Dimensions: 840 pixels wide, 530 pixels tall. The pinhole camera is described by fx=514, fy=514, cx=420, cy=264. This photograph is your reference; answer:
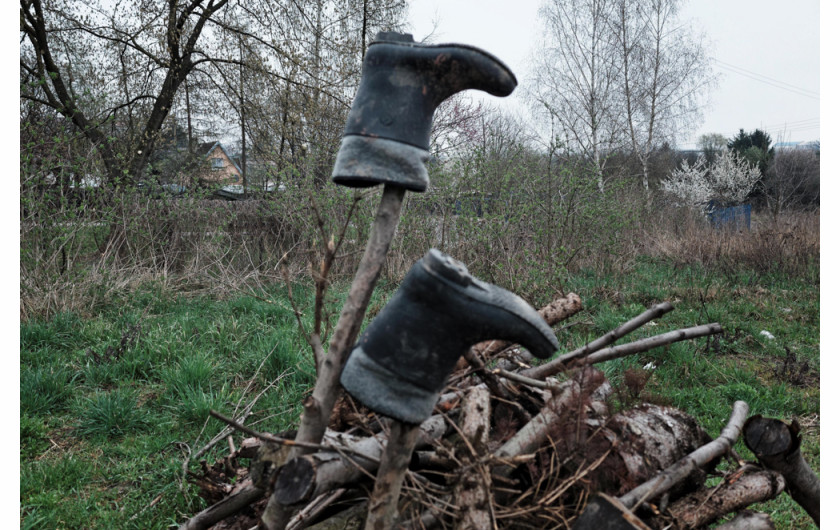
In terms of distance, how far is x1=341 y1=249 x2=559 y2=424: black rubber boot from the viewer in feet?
3.78

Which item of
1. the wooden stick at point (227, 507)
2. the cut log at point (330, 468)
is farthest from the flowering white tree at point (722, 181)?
the wooden stick at point (227, 507)

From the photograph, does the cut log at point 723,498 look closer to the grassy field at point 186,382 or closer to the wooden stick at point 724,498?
the wooden stick at point 724,498

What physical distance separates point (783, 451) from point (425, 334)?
1388mm

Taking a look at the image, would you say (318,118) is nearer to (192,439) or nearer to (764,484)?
(192,439)

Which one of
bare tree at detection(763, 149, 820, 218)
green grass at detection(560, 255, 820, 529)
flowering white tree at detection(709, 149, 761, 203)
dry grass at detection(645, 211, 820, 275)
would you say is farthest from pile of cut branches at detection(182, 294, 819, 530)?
flowering white tree at detection(709, 149, 761, 203)

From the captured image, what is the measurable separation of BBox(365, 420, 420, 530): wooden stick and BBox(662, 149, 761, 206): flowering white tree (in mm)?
25795

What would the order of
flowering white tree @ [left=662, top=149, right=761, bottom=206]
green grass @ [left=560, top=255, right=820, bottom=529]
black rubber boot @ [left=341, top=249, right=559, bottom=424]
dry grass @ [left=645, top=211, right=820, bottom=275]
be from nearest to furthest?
1. black rubber boot @ [left=341, top=249, right=559, bottom=424]
2. green grass @ [left=560, top=255, right=820, bottom=529]
3. dry grass @ [left=645, top=211, right=820, bottom=275]
4. flowering white tree @ [left=662, top=149, right=761, bottom=206]

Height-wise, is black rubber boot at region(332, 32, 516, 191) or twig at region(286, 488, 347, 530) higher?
black rubber boot at region(332, 32, 516, 191)

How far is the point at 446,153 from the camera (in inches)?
364

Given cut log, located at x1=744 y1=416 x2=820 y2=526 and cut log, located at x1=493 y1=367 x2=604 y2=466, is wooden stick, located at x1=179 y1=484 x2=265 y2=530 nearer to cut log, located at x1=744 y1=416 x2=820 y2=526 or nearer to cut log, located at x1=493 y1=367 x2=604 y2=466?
cut log, located at x1=493 y1=367 x2=604 y2=466

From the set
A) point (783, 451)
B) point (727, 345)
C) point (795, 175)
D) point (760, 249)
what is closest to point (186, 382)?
point (783, 451)

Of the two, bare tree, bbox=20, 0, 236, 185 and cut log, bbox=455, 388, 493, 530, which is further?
bare tree, bbox=20, 0, 236, 185

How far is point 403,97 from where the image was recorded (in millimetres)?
1282

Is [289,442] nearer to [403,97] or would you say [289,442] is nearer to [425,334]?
[425,334]
